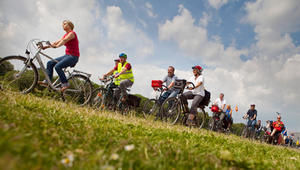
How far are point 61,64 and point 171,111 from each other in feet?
12.9

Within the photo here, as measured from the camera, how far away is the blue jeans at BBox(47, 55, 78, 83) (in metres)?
6.01

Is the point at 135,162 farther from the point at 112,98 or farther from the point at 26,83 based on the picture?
the point at 112,98

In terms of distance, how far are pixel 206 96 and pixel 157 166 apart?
20.7ft

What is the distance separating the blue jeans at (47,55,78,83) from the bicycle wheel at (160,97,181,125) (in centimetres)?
338

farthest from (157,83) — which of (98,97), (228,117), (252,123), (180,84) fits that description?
(252,123)

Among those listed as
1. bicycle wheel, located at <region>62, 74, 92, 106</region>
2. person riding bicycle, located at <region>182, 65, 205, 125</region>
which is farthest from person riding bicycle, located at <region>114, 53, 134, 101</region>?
person riding bicycle, located at <region>182, 65, 205, 125</region>

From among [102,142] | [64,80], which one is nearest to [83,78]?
[64,80]

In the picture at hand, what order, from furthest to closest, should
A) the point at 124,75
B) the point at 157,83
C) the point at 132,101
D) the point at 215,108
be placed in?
the point at 215,108 < the point at 132,101 < the point at 124,75 < the point at 157,83

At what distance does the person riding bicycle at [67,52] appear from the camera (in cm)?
584

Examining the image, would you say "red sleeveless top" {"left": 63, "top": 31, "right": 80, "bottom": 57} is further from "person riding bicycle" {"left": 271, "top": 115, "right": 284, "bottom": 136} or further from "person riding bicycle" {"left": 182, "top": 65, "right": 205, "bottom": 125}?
"person riding bicycle" {"left": 271, "top": 115, "right": 284, "bottom": 136}

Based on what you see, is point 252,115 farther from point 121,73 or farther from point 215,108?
point 121,73

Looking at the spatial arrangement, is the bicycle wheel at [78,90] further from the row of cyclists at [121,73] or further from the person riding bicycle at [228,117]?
the person riding bicycle at [228,117]

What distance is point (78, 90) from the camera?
23.0 ft

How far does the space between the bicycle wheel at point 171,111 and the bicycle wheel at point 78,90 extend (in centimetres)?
Result: 277
